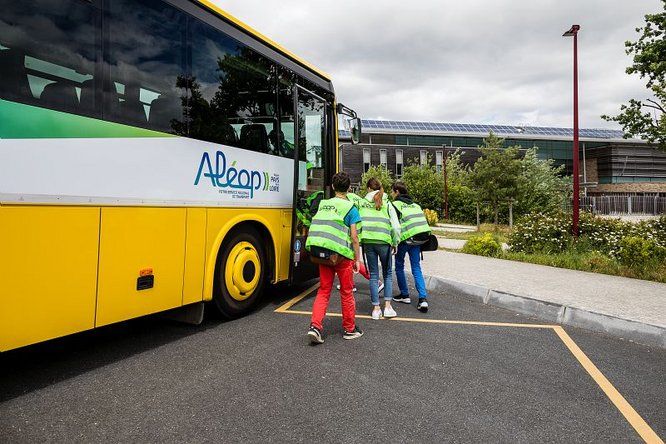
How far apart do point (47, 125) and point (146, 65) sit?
120 centimetres

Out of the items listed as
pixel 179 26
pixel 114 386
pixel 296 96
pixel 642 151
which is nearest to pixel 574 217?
pixel 296 96

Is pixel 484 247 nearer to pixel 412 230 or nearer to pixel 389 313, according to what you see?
pixel 412 230

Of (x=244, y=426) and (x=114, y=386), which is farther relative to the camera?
(x=114, y=386)

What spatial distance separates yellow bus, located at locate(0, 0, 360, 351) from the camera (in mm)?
3145

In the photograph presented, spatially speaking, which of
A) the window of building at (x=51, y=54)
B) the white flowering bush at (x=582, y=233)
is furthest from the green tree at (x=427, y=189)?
the window of building at (x=51, y=54)

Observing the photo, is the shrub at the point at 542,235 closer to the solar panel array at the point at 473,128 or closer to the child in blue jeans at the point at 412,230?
the child in blue jeans at the point at 412,230

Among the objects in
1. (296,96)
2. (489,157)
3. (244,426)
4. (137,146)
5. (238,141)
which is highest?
(489,157)

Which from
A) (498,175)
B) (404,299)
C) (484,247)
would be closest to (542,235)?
(484,247)

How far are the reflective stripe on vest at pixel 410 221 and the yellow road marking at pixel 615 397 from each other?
223cm

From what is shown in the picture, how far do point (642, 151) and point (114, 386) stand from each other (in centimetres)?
7309

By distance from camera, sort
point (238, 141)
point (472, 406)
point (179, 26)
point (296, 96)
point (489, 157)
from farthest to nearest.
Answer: point (489, 157)
point (296, 96)
point (238, 141)
point (179, 26)
point (472, 406)

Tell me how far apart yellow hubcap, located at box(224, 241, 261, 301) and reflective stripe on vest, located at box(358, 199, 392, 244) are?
1.45 metres

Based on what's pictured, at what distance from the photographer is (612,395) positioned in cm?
353

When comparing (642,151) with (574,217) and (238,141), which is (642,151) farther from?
(238,141)
